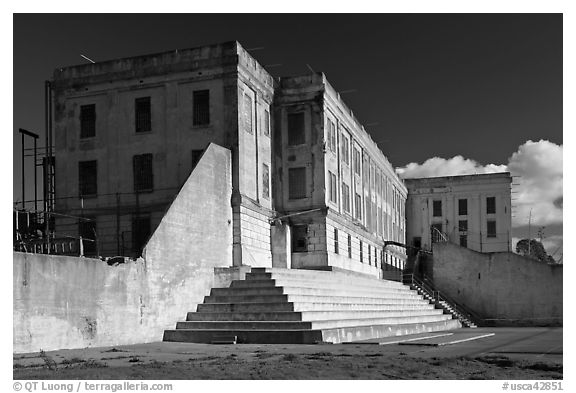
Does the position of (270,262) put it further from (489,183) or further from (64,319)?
(489,183)

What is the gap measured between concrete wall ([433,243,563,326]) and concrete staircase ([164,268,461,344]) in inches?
401

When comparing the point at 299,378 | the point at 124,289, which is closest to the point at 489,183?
the point at 124,289

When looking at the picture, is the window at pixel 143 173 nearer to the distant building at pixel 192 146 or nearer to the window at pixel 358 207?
the distant building at pixel 192 146

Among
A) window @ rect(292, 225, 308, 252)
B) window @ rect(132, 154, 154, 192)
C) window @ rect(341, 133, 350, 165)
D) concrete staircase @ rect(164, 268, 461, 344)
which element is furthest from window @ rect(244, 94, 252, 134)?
window @ rect(341, 133, 350, 165)

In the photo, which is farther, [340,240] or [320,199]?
[340,240]

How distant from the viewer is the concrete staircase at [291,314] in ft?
74.3

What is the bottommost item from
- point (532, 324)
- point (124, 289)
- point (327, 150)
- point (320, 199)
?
point (532, 324)

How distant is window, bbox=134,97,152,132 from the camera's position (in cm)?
3413

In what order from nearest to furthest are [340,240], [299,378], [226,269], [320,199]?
[299,378]
[226,269]
[320,199]
[340,240]

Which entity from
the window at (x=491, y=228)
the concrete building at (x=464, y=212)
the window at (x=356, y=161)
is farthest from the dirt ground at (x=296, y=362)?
the window at (x=491, y=228)

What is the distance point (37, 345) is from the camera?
1830 cm

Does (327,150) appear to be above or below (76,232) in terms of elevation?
above

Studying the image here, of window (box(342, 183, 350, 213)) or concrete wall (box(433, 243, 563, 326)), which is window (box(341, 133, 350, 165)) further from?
concrete wall (box(433, 243, 563, 326))

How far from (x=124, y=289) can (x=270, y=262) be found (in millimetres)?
14530
